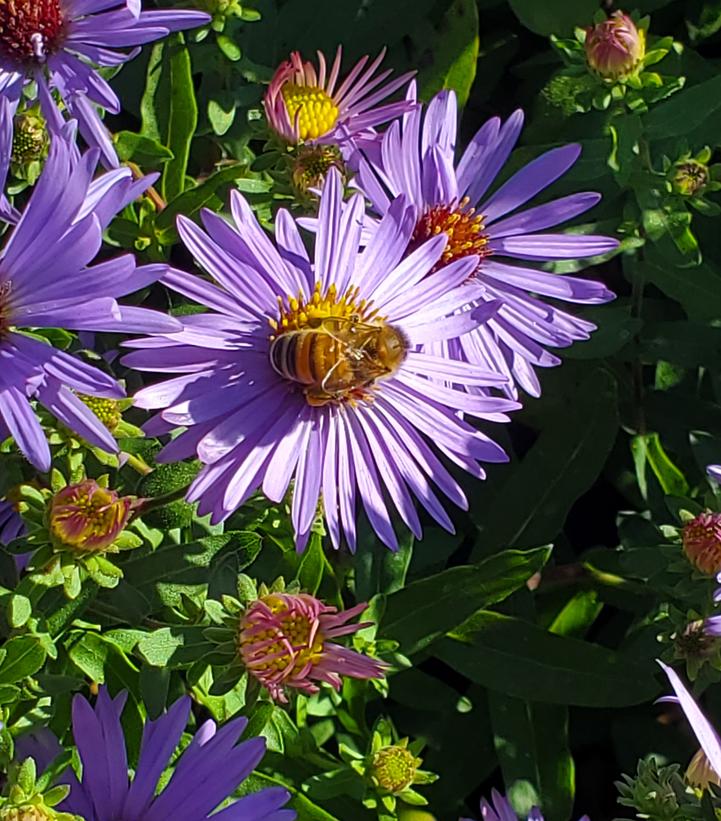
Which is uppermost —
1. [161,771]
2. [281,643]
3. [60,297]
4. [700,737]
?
[60,297]

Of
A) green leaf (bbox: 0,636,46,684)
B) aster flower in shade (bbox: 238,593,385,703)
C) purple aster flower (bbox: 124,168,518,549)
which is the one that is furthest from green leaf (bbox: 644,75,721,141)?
green leaf (bbox: 0,636,46,684)

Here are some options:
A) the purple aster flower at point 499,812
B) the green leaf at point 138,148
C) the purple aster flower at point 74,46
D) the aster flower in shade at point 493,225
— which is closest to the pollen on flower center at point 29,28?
the purple aster flower at point 74,46

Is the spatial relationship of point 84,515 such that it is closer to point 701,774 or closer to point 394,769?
point 394,769

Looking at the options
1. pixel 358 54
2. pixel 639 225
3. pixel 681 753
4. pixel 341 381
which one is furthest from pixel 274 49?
pixel 681 753

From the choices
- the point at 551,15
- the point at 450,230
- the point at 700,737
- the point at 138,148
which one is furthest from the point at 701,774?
the point at 551,15

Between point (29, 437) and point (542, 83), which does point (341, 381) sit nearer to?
point (29, 437)

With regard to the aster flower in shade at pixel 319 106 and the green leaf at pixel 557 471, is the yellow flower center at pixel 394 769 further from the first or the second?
the aster flower in shade at pixel 319 106

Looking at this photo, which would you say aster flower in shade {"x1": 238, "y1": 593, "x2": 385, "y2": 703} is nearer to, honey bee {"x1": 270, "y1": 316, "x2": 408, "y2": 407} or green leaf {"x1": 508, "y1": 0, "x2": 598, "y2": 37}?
honey bee {"x1": 270, "y1": 316, "x2": 408, "y2": 407}
